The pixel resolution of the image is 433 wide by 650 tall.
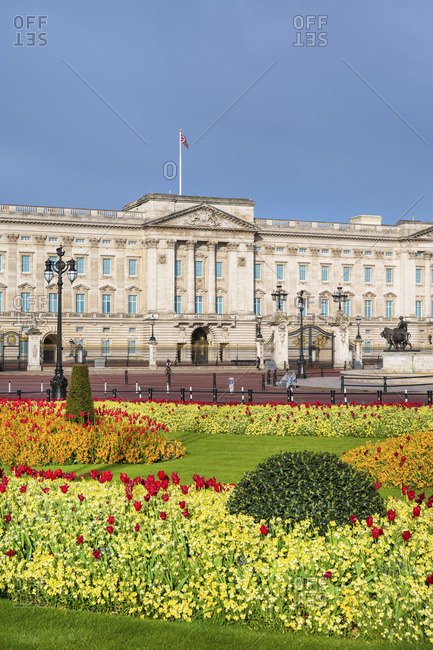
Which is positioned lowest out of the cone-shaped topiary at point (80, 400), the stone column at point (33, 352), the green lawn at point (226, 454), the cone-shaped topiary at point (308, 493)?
the green lawn at point (226, 454)

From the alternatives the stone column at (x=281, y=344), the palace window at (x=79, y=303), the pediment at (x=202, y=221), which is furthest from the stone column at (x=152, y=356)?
the pediment at (x=202, y=221)

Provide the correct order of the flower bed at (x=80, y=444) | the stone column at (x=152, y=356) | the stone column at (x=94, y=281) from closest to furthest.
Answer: the flower bed at (x=80, y=444)
the stone column at (x=152, y=356)
the stone column at (x=94, y=281)

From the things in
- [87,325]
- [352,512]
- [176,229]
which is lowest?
[352,512]

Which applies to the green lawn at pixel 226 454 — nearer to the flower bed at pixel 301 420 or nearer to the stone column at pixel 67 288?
the flower bed at pixel 301 420

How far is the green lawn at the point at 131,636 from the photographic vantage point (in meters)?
5.62

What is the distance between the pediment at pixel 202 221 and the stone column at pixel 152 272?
214 cm

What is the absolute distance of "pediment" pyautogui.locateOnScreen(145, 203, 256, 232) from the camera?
74.7 meters

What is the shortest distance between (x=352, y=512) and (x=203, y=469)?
18.2ft

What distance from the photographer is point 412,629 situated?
225 inches

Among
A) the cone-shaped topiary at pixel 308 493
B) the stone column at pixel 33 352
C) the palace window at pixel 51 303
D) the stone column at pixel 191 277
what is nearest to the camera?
the cone-shaped topiary at pixel 308 493

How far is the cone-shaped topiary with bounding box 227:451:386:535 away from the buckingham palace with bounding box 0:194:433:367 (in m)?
57.6

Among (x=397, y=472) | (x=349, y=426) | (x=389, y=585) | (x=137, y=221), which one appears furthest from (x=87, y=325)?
(x=389, y=585)

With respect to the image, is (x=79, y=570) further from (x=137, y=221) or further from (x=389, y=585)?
(x=137, y=221)

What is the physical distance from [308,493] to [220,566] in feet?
4.32
